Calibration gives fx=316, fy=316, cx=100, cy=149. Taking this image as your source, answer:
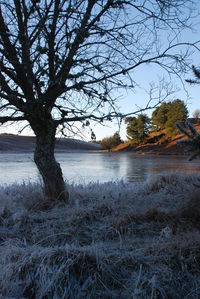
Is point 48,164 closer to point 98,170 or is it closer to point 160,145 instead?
point 98,170

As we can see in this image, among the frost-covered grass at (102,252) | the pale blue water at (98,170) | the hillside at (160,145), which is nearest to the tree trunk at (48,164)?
the frost-covered grass at (102,252)

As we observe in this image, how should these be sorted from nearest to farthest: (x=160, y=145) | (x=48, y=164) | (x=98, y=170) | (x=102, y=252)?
(x=102, y=252) → (x=48, y=164) → (x=98, y=170) → (x=160, y=145)

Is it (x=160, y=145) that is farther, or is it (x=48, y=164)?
(x=160, y=145)

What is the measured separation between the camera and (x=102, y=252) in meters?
3.04

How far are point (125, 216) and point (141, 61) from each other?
2732 mm

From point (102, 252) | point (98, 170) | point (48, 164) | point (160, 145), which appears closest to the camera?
point (102, 252)

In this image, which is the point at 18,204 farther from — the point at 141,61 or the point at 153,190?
the point at 141,61

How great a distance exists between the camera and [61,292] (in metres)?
2.63

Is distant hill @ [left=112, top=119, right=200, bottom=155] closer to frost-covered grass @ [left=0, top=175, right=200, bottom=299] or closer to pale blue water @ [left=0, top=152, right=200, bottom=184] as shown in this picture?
pale blue water @ [left=0, top=152, right=200, bottom=184]

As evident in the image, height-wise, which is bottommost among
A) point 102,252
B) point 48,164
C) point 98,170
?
point 98,170

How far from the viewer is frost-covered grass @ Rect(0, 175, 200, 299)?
267cm

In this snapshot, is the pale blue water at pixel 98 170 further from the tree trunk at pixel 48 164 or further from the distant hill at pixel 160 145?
the distant hill at pixel 160 145

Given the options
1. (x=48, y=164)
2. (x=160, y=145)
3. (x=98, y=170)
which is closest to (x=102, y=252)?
(x=48, y=164)

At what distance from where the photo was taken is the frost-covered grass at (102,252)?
105 inches
